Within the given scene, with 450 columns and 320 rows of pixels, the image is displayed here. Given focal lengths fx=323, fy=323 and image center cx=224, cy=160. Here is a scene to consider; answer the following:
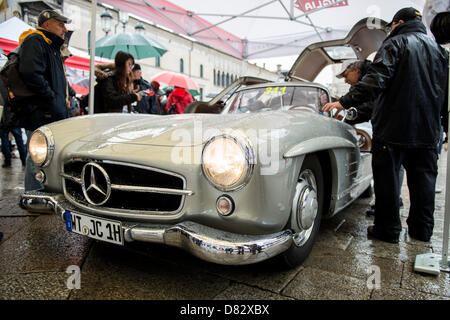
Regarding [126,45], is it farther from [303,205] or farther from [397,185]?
[303,205]

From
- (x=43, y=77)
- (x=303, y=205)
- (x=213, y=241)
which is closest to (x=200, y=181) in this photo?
(x=213, y=241)

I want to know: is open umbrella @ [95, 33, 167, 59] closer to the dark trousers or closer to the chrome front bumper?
the dark trousers

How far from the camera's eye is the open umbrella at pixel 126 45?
21.3ft

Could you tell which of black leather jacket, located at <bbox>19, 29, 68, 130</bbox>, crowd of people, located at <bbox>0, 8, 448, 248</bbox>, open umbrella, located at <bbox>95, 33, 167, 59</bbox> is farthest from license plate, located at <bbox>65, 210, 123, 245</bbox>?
open umbrella, located at <bbox>95, 33, 167, 59</bbox>

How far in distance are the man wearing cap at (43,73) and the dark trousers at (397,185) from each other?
110 inches

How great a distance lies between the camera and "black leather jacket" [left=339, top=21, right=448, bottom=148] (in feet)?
7.34

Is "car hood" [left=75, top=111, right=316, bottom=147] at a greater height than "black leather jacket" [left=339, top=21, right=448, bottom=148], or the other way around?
"black leather jacket" [left=339, top=21, right=448, bottom=148]

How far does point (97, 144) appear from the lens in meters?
1.82

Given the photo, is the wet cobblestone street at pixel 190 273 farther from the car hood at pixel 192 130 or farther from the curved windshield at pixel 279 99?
the curved windshield at pixel 279 99

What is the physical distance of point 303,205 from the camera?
1.72 metres

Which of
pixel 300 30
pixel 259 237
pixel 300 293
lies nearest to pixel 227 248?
pixel 259 237

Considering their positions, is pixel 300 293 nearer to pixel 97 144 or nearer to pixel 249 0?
pixel 97 144

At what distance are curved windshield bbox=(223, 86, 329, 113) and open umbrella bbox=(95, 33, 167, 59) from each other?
4.33m

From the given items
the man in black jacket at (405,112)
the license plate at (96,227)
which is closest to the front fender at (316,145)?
the man in black jacket at (405,112)
